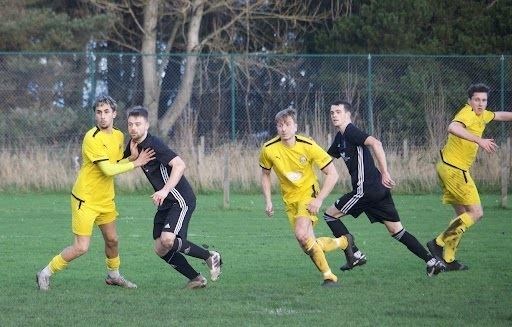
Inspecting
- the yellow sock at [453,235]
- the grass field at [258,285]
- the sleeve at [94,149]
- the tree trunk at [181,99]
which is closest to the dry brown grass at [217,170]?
the tree trunk at [181,99]

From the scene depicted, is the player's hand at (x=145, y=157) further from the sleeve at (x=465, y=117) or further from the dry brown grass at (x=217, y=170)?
the dry brown grass at (x=217, y=170)

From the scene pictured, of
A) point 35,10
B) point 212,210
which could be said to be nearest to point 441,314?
point 212,210

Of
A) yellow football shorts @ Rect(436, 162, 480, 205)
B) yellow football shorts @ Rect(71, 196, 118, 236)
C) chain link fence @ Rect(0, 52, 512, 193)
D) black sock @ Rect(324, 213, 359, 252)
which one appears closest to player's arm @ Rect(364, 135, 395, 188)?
black sock @ Rect(324, 213, 359, 252)

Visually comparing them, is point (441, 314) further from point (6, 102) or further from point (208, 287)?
point (6, 102)

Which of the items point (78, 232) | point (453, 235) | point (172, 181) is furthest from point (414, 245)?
point (78, 232)

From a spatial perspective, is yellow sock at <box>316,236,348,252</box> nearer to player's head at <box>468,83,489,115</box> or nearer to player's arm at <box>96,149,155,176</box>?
player's arm at <box>96,149,155,176</box>

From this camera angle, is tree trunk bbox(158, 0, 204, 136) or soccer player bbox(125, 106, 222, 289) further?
tree trunk bbox(158, 0, 204, 136)

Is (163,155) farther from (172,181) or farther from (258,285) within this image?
(258,285)

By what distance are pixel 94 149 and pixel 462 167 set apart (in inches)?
162

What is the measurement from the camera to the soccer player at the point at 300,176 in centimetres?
1056

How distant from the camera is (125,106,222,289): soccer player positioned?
10.2 meters

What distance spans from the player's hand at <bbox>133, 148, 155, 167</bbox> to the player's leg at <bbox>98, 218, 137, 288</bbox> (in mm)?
737

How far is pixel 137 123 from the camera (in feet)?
33.4

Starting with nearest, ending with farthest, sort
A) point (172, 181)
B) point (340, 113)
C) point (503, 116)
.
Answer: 1. point (172, 181)
2. point (340, 113)
3. point (503, 116)
